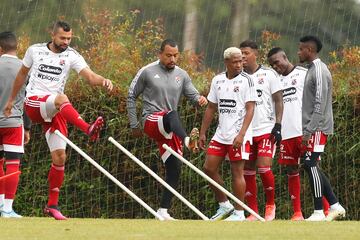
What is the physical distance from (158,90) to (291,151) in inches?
69.9

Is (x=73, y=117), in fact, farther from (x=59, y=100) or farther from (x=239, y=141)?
(x=239, y=141)

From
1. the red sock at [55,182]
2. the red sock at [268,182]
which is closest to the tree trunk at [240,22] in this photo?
the red sock at [268,182]

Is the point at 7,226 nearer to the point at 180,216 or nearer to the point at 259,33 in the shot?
the point at 180,216

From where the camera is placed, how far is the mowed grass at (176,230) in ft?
38.2

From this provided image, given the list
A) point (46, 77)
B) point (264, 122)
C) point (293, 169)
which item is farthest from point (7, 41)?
point (293, 169)

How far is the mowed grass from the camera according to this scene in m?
11.6

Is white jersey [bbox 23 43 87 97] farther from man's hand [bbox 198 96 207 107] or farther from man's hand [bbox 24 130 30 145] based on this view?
man's hand [bbox 198 96 207 107]

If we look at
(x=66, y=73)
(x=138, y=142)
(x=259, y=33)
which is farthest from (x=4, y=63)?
(x=259, y=33)

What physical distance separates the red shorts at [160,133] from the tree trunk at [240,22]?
2.98 m

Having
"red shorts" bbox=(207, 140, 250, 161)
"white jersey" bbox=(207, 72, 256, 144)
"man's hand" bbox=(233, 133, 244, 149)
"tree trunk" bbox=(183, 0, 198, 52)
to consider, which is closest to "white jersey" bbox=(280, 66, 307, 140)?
"white jersey" bbox=(207, 72, 256, 144)

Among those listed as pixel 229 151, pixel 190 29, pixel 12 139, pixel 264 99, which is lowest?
pixel 12 139

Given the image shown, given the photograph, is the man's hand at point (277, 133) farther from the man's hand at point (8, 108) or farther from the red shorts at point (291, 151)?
the man's hand at point (8, 108)

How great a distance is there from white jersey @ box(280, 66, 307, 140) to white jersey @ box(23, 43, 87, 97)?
2.80 m

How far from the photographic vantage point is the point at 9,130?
16047 millimetres
